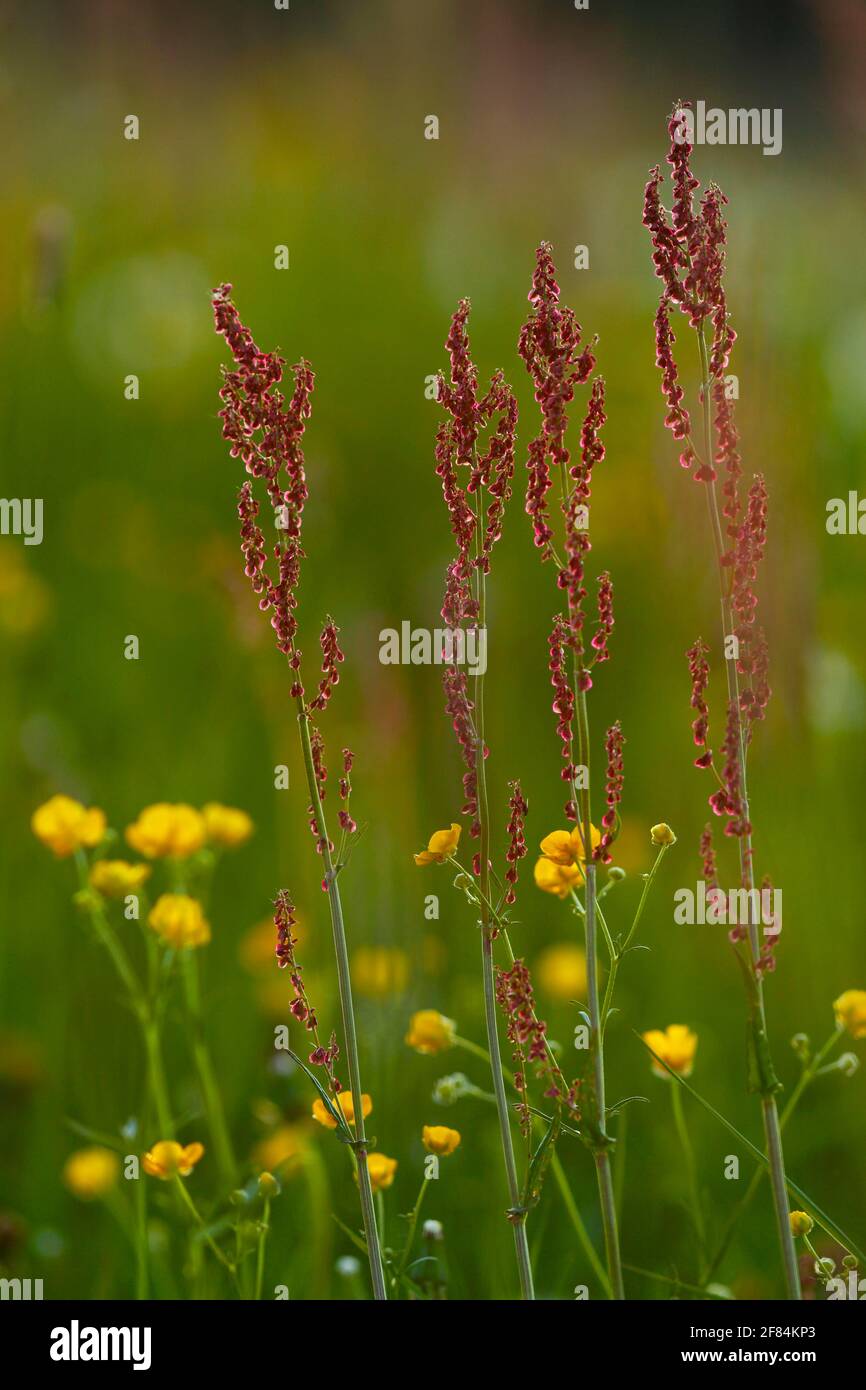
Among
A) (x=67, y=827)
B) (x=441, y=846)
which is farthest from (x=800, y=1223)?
(x=67, y=827)

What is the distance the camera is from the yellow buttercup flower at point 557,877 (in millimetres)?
1189

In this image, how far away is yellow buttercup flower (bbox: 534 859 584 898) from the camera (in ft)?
3.90

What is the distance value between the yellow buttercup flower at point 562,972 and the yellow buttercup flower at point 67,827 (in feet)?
1.91

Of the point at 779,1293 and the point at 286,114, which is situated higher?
the point at 286,114

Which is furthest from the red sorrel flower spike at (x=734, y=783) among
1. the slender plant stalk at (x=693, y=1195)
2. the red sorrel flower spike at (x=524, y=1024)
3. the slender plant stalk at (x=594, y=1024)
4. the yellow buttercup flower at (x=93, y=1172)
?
the yellow buttercup flower at (x=93, y=1172)

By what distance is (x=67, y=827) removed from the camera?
4.52 ft

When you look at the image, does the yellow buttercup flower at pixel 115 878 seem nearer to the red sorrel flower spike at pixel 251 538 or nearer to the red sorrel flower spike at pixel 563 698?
the red sorrel flower spike at pixel 251 538

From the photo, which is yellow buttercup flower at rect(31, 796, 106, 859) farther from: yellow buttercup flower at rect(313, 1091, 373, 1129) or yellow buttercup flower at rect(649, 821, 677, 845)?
yellow buttercup flower at rect(649, 821, 677, 845)

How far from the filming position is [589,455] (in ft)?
3.66

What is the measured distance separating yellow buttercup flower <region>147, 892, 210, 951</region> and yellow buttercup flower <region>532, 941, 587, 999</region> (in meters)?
0.46

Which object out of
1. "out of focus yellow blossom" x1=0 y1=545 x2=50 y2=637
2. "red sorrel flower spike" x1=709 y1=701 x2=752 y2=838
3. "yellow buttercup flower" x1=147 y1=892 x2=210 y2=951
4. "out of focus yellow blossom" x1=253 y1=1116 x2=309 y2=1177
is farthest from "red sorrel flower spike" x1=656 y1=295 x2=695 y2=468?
"out of focus yellow blossom" x1=0 y1=545 x2=50 y2=637
